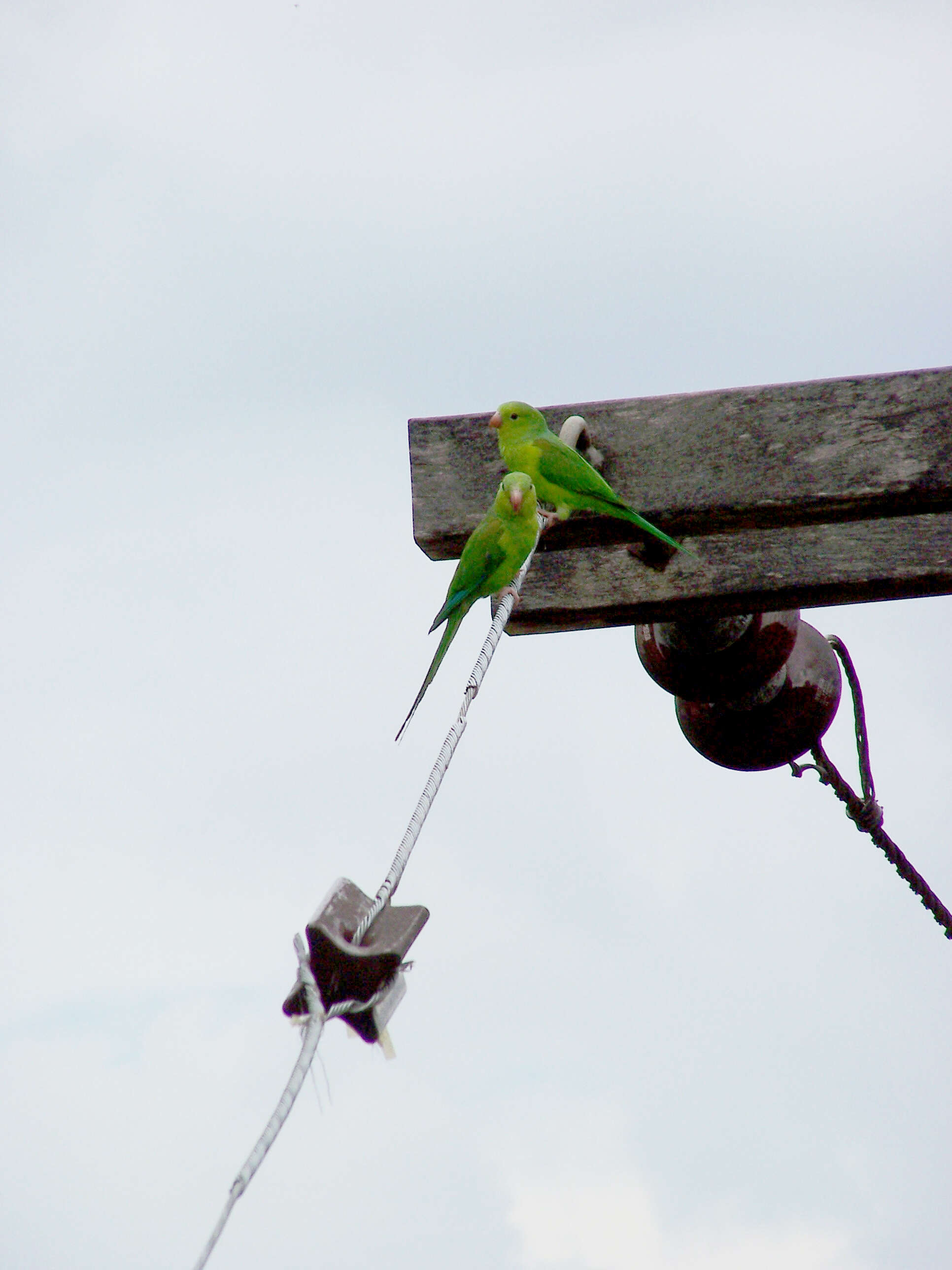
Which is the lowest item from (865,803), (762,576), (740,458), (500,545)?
(865,803)

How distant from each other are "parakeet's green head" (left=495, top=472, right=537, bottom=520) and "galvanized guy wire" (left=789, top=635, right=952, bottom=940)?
100 centimetres

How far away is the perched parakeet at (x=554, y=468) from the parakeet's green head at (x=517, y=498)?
40 mm

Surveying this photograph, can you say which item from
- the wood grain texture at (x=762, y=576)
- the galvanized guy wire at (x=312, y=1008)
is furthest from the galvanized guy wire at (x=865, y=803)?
the galvanized guy wire at (x=312, y=1008)

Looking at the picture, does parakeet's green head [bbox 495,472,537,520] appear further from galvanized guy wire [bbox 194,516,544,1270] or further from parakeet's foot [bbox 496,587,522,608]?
galvanized guy wire [bbox 194,516,544,1270]

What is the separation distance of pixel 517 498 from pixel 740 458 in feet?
1.40

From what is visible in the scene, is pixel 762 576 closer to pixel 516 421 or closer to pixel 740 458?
pixel 740 458

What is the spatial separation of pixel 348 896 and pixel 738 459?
1.40 meters

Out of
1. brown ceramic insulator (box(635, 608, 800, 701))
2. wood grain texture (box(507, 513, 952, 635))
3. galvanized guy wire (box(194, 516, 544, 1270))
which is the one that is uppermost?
galvanized guy wire (box(194, 516, 544, 1270))

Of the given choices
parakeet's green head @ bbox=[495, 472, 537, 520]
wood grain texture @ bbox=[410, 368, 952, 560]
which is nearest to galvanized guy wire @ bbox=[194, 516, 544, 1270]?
parakeet's green head @ bbox=[495, 472, 537, 520]

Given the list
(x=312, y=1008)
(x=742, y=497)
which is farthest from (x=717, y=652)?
(x=312, y=1008)

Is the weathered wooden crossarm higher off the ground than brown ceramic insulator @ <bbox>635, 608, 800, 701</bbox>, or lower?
higher

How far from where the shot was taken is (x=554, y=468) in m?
2.44

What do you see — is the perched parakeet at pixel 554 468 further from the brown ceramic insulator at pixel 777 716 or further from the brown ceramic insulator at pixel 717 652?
the brown ceramic insulator at pixel 777 716

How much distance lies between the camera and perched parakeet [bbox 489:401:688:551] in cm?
246
